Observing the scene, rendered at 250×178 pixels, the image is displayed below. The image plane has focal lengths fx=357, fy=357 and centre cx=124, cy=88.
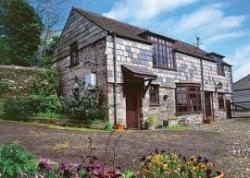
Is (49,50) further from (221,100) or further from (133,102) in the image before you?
(221,100)

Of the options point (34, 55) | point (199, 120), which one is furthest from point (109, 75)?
point (34, 55)

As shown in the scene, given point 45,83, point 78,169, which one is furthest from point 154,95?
point 78,169

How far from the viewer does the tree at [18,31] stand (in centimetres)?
2773

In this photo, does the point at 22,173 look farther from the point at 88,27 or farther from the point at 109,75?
the point at 88,27

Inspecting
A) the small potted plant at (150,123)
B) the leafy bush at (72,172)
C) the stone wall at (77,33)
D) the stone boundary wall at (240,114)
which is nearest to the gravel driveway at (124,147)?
the leafy bush at (72,172)

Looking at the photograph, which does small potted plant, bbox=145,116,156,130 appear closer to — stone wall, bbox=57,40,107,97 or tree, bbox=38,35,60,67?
stone wall, bbox=57,40,107,97

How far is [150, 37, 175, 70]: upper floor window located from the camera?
22281 mm

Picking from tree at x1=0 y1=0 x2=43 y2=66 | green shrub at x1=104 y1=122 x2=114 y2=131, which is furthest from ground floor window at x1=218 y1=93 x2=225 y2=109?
tree at x1=0 y1=0 x2=43 y2=66

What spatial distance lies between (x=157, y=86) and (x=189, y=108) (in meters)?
3.52

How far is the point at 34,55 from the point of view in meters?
29.2

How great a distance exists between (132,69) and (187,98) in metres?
6.28

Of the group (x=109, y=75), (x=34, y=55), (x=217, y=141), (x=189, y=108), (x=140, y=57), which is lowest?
(x=217, y=141)

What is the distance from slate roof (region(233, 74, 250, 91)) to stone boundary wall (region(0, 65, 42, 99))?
28.2 meters

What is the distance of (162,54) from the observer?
22.9 meters
